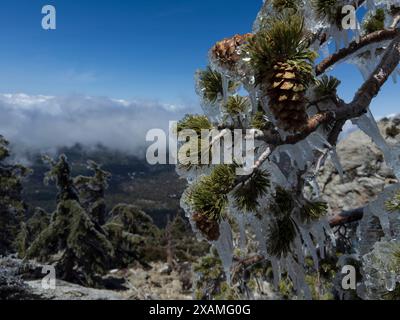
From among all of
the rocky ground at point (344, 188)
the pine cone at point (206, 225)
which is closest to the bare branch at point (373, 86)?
the pine cone at point (206, 225)

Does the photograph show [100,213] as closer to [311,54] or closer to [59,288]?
[59,288]

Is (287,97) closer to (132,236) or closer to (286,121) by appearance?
(286,121)

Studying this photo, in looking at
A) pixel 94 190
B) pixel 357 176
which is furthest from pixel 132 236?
pixel 357 176

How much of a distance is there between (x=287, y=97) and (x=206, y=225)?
95cm

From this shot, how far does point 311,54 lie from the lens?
214 cm

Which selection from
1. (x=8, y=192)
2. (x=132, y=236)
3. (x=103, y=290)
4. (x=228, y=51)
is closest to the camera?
(x=228, y=51)

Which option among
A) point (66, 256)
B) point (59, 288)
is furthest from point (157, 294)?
point (59, 288)

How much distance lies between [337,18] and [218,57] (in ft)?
3.24

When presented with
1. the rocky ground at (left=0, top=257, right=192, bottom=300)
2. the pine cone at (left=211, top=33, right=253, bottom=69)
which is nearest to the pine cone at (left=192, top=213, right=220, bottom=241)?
the pine cone at (left=211, top=33, right=253, bottom=69)

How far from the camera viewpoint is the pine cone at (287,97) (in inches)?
80.9

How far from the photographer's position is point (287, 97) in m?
2.06

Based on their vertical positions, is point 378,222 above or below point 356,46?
below

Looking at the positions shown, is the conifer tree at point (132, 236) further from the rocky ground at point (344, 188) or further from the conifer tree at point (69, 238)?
the rocky ground at point (344, 188)

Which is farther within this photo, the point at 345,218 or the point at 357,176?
the point at 357,176
